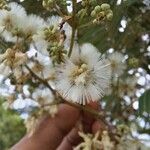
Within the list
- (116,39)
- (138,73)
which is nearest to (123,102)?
(138,73)

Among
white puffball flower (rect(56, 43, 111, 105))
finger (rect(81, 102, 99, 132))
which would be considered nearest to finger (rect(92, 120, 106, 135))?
finger (rect(81, 102, 99, 132))

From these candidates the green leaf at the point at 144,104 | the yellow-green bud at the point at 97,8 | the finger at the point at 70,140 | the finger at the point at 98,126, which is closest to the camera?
the yellow-green bud at the point at 97,8

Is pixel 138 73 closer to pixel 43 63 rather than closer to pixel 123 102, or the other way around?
pixel 123 102

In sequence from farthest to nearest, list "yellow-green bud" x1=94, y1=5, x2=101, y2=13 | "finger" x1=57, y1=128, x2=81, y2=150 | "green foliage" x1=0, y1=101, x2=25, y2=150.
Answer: "green foliage" x1=0, y1=101, x2=25, y2=150 < "finger" x1=57, y1=128, x2=81, y2=150 < "yellow-green bud" x1=94, y1=5, x2=101, y2=13

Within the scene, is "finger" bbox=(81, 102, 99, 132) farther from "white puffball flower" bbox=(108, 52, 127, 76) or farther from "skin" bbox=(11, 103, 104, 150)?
"white puffball flower" bbox=(108, 52, 127, 76)

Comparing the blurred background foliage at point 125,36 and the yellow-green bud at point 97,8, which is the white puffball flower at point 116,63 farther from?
the yellow-green bud at point 97,8

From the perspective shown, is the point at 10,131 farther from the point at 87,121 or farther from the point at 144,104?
the point at 144,104

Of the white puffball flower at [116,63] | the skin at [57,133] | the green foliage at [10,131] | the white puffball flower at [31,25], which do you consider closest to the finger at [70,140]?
the skin at [57,133]
